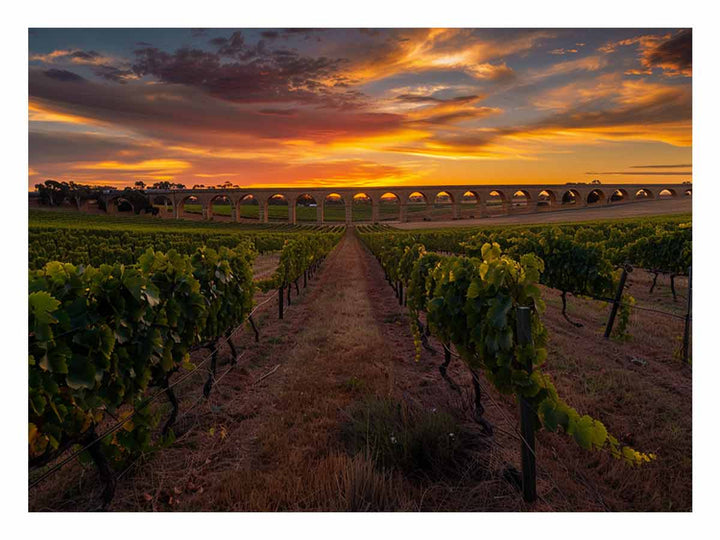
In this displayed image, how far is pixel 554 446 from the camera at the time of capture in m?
3.57

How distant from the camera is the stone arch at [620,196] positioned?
64.2 metres

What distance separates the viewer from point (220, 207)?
113312 mm

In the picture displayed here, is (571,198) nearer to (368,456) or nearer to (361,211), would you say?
(361,211)

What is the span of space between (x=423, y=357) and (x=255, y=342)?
320 centimetres

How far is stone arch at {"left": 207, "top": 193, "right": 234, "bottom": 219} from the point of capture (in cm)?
8319

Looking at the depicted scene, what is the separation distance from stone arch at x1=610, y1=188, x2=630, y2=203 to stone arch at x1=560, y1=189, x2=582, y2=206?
538 cm

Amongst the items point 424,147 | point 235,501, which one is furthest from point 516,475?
point 424,147

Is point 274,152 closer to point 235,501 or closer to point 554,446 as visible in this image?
point 235,501

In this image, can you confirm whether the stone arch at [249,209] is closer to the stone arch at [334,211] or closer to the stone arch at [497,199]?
the stone arch at [334,211]

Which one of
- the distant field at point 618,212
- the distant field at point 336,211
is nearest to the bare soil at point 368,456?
the distant field at point 618,212

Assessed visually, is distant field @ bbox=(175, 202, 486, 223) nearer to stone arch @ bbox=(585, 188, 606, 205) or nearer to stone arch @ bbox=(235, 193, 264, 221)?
stone arch @ bbox=(235, 193, 264, 221)

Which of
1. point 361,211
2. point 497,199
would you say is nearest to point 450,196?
point 497,199

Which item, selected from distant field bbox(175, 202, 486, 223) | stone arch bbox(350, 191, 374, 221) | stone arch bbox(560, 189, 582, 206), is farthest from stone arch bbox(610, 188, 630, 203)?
stone arch bbox(350, 191, 374, 221)

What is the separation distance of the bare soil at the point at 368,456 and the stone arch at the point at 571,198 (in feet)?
250
